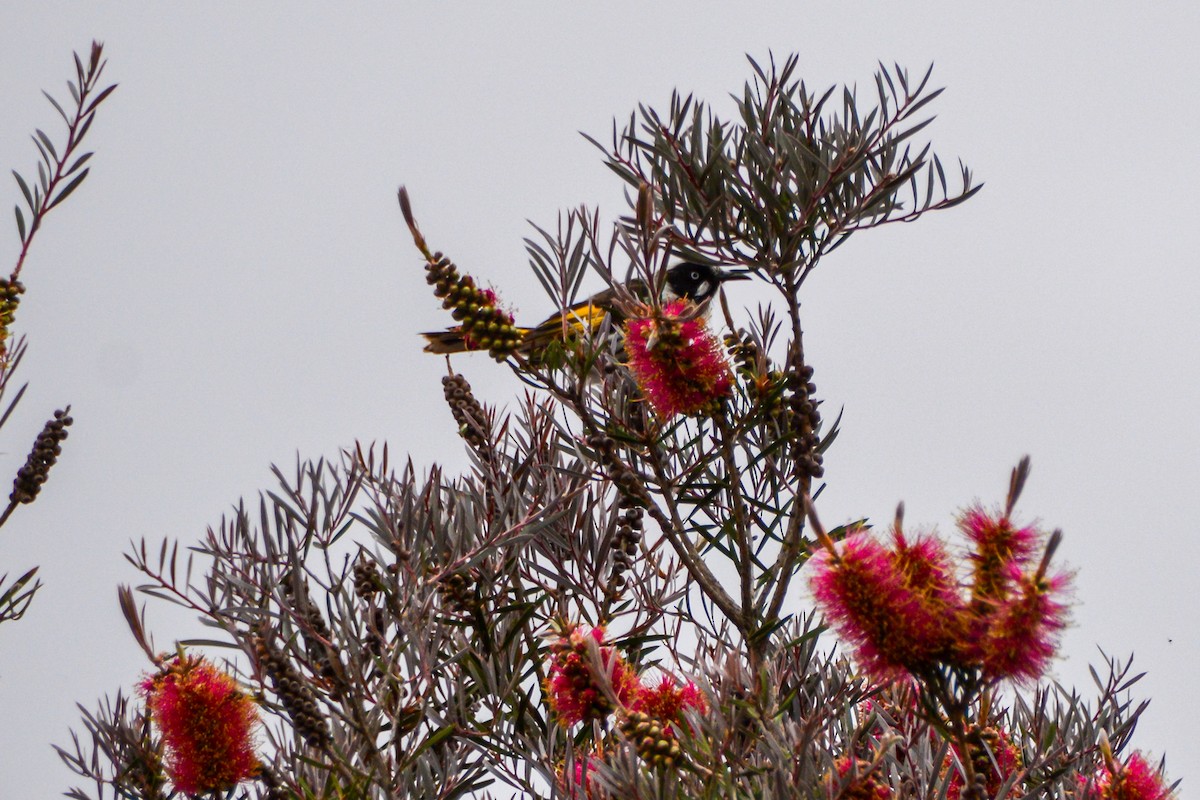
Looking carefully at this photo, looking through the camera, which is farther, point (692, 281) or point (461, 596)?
point (692, 281)

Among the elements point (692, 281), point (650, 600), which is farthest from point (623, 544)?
point (692, 281)

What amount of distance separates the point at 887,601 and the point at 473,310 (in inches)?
31.3

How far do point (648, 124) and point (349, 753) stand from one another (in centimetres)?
122

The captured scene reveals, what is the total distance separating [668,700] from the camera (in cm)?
Answer: 187

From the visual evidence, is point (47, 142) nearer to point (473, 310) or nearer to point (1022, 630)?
point (473, 310)

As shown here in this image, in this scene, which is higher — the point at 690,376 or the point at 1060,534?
the point at 690,376

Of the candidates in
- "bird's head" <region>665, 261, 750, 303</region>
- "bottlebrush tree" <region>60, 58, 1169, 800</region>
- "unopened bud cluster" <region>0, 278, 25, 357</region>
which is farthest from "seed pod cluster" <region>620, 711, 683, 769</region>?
"bird's head" <region>665, 261, 750, 303</region>

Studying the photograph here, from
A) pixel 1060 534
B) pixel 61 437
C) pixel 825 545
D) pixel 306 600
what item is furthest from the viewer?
pixel 306 600

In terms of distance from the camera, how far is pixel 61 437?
168 centimetres

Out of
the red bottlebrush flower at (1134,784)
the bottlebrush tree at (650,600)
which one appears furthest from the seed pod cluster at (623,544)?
the red bottlebrush flower at (1134,784)

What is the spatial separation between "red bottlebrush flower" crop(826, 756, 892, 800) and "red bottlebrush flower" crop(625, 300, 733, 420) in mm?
634

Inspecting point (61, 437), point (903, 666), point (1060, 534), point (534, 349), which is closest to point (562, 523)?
point (534, 349)

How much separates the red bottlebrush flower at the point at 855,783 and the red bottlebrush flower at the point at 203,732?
82 cm

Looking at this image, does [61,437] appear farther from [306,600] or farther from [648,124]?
[648,124]
